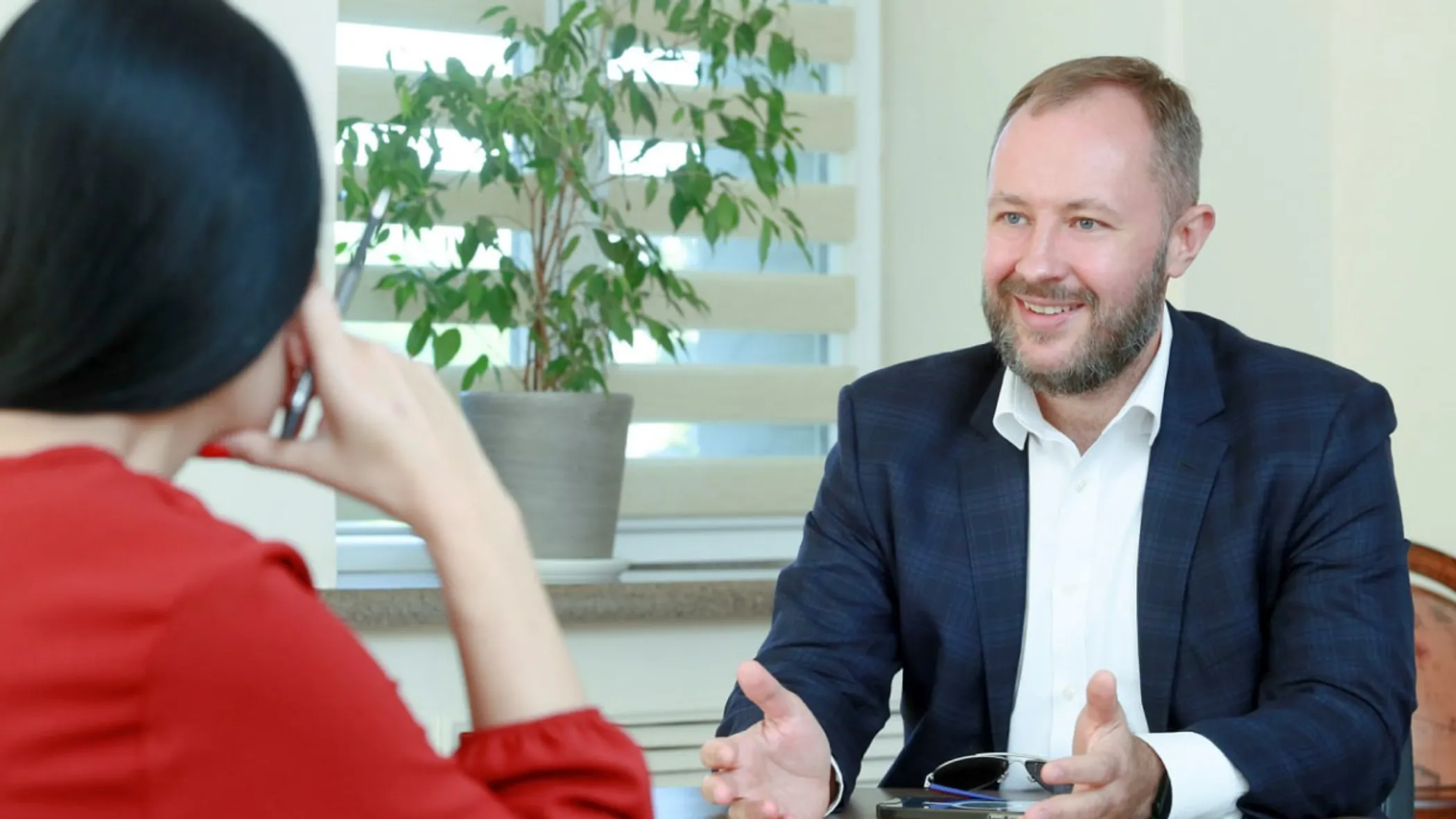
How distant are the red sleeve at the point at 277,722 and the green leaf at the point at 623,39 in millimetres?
2110

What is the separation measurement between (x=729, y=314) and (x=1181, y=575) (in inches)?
59.1

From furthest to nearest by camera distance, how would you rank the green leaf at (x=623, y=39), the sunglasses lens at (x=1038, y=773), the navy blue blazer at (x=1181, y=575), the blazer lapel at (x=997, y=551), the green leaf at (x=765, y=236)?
the green leaf at (x=765, y=236), the green leaf at (x=623, y=39), the blazer lapel at (x=997, y=551), the navy blue blazer at (x=1181, y=575), the sunglasses lens at (x=1038, y=773)

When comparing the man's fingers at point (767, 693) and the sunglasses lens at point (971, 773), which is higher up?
the man's fingers at point (767, 693)

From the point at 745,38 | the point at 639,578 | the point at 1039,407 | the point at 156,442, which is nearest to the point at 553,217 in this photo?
the point at 745,38

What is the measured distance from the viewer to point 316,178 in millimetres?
747

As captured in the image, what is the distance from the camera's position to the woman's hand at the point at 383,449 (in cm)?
87

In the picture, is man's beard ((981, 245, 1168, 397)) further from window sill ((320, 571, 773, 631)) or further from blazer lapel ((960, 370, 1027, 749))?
window sill ((320, 571, 773, 631))

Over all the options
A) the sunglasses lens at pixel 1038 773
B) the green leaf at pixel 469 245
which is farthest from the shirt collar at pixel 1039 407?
the green leaf at pixel 469 245

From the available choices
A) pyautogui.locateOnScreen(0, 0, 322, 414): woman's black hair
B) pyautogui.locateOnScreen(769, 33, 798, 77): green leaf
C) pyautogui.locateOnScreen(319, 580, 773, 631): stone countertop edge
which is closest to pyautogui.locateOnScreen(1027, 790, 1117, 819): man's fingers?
pyautogui.locateOnScreen(0, 0, 322, 414): woman's black hair

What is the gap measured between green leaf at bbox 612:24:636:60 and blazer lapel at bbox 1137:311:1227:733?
1.20m

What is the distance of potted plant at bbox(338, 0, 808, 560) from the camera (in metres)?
2.56

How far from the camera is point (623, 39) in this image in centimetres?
270

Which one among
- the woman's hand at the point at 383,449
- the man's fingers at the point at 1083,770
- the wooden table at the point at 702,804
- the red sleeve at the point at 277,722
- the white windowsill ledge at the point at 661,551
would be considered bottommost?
the white windowsill ledge at the point at 661,551

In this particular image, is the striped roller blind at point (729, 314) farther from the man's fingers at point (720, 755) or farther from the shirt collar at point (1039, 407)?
the man's fingers at point (720, 755)
